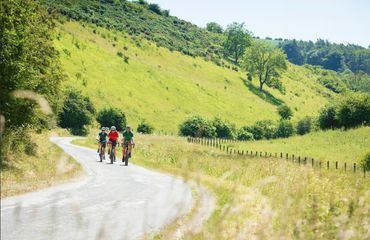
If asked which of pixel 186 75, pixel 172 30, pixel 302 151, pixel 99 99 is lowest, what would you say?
pixel 302 151

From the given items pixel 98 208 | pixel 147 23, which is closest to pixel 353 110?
pixel 98 208

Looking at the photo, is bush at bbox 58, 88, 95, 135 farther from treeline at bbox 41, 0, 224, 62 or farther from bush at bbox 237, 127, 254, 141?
treeline at bbox 41, 0, 224, 62

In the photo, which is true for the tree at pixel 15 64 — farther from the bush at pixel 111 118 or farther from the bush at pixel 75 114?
the bush at pixel 111 118

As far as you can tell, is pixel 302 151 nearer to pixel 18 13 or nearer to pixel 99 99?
pixel 99 99

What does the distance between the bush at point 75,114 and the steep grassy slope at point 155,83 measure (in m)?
7.91

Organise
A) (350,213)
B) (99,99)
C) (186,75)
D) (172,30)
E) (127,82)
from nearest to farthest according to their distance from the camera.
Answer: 1. (350,213)
2. (99,99)
3. (127,82)
4. (186,75)
5. (172,30)

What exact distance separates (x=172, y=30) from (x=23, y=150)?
5624 inches

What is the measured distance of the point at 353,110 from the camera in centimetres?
6931

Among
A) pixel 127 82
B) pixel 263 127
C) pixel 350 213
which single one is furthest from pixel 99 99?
pixel 350 213

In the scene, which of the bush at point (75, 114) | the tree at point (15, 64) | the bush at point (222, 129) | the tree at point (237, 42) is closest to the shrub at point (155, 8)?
the tree at point (237, 42)

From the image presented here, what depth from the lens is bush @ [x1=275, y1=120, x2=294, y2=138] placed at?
9082 centimetres

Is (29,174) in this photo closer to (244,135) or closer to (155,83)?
(244,135)

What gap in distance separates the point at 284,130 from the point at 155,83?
2775 cm

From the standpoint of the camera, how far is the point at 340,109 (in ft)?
231
